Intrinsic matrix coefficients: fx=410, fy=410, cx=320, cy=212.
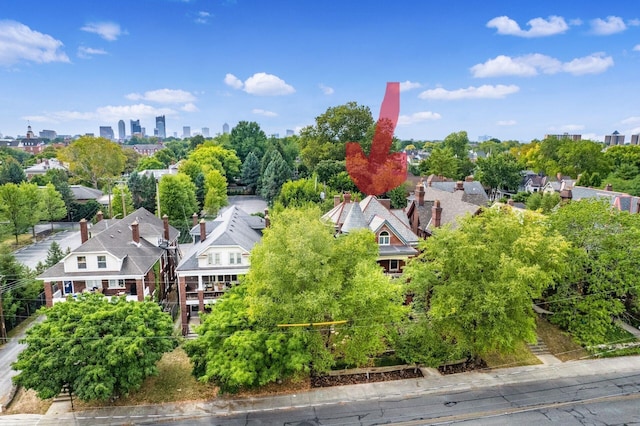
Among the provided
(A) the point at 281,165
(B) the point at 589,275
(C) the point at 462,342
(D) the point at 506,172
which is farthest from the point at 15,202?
(D) the point at 506,172

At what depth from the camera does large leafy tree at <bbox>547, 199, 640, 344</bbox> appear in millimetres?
28141

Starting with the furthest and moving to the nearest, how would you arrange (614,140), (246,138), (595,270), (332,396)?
1. (614,140)
2. (246,138)
3. (595,270)
4. (332,396)

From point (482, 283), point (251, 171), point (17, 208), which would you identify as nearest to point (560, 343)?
point (482, 283)

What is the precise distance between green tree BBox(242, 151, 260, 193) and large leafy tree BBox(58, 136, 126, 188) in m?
26.6

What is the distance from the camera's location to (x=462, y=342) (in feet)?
83.9

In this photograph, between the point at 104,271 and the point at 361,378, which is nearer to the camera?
the point at 361,378

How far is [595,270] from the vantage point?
93.2ft

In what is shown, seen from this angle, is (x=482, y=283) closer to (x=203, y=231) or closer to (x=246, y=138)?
(x=203, y=231)

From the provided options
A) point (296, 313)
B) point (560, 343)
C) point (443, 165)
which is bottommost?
point (560, 343)

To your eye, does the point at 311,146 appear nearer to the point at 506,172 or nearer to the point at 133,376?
the point at 506,172

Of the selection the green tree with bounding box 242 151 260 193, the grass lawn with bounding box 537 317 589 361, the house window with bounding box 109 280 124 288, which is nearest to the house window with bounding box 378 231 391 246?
the grass lawn with bounding box 537 317 589 361

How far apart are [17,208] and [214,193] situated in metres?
28.0

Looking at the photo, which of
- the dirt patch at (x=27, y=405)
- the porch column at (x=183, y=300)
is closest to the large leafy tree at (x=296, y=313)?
the porch column at (x=183, y=300)

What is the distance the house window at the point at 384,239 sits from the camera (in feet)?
117
